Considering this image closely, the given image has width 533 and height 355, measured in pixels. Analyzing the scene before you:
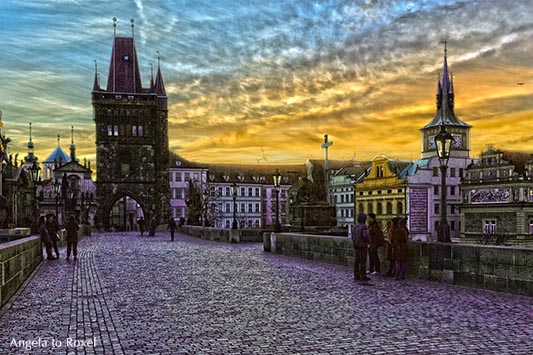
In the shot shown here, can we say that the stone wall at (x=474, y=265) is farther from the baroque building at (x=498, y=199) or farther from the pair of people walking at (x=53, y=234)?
the baroque building at (x=498, y=199)

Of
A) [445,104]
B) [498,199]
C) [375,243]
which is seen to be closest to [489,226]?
[498,199]

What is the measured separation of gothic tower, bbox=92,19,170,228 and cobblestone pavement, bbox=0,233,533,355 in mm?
68131

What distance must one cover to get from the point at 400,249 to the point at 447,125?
8493 centimetres

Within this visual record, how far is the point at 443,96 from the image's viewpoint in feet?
318

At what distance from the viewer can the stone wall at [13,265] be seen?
1059 cm

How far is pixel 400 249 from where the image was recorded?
13977mm

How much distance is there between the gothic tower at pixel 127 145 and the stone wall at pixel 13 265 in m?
65.1

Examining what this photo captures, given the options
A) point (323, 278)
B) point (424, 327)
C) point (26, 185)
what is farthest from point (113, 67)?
point (424, 327)

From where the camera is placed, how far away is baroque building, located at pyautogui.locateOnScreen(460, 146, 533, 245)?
229 ft

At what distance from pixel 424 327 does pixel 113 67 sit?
83565 millimetres

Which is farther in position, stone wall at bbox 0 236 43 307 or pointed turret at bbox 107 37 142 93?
pointed turret at bbox 107 37 142 93

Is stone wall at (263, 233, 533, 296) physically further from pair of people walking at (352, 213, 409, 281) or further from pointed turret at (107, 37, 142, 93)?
pointed turret at (107, 37, 142, 93)

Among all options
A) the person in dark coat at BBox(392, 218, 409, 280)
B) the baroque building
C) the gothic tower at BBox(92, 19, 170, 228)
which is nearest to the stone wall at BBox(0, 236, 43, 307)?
the person in dark coat at BBox(392, 218, 409, 280)

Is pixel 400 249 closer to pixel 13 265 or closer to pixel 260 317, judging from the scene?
pixel 260 317
